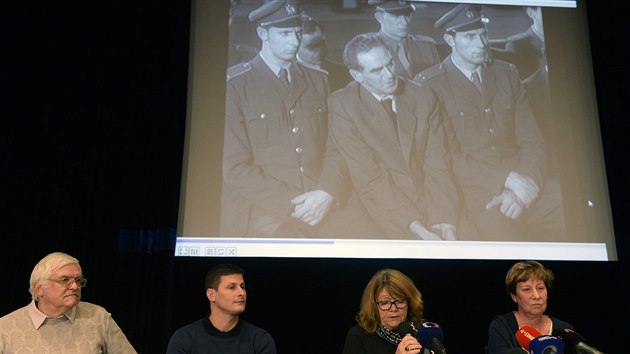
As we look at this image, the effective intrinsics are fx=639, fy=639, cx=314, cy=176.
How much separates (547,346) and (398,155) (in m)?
2.13

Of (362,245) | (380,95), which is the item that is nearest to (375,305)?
(362,245)

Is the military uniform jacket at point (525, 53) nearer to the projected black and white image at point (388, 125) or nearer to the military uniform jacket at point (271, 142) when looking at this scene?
the projected black and white image at point (388, 125)

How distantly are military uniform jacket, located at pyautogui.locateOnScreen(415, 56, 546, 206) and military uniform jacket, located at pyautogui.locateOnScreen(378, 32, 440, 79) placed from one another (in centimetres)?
5

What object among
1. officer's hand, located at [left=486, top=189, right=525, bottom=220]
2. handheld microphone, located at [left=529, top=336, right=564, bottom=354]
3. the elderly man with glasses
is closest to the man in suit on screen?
officer's hand, located at [left=486, top=189, right=525, bottom=220]

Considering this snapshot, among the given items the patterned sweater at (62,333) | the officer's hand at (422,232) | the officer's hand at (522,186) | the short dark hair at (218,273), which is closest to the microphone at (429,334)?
the short dark hair at (218,273)

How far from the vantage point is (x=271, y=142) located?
3941 millimetres

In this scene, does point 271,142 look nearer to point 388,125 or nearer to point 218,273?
point 388,125

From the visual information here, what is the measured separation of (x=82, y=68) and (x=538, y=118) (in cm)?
289

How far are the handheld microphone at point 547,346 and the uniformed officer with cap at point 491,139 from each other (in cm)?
191

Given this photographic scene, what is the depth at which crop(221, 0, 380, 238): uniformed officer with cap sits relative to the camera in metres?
3.83

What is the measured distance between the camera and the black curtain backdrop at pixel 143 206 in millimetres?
3732

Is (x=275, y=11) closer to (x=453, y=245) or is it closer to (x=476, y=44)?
(x=476, y=44)

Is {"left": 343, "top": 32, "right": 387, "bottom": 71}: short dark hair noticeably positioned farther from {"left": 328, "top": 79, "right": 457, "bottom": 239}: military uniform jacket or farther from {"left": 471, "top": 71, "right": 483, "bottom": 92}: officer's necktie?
{"left": 471, "top": 71, "right": 483, "bottom": 92}: officer's necktie

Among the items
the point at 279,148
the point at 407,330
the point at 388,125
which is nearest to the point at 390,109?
the point at 388,125
